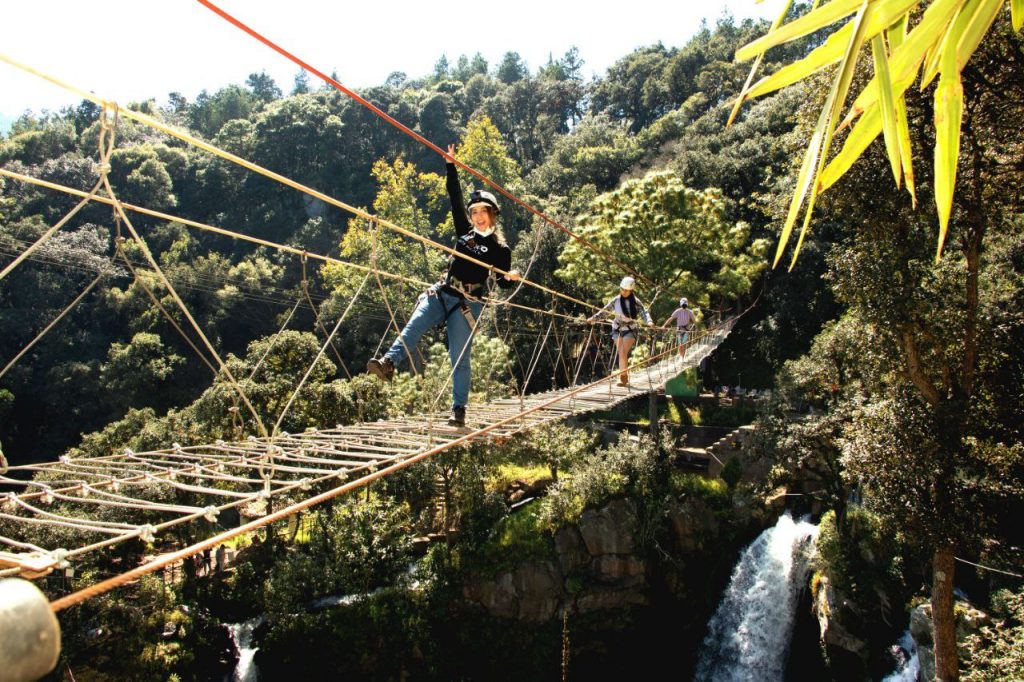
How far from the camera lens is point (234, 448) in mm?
3457

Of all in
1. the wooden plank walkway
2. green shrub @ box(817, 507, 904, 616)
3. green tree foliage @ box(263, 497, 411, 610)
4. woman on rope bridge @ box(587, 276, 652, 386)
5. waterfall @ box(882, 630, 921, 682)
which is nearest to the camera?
the wooden plank walkway

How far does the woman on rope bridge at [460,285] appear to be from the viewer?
3568 millimetres

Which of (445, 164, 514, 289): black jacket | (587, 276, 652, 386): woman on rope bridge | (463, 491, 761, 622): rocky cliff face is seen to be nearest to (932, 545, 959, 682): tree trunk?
(587, 276, 652, 386): woman on rope bridge

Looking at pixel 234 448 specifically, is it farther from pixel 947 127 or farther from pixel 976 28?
pixel 976 28

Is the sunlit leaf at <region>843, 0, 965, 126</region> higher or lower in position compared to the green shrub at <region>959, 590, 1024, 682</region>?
higher

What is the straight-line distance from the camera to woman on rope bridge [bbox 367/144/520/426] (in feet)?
11.7

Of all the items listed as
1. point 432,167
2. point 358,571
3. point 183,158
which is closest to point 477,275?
point 358,571

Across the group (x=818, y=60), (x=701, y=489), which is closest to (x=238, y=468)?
(x=701, y=489)

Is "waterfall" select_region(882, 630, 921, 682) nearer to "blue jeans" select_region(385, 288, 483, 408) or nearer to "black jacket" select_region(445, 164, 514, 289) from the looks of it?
"blue jeans" select_region(385, 288, 483, 408)

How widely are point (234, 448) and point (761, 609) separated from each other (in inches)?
365

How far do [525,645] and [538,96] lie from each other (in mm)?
28365

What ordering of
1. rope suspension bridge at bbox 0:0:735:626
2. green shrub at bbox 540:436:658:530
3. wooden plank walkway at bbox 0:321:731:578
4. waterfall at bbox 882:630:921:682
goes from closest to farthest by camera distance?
rope suspension bridge at bbox 0:0:735:626 → wooden plank walkway at bbox 0:321:731:578 → waterfall at bbox 882:630:921:682 → green shrub at bbox 540:436:658:530

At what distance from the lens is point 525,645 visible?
9.85m

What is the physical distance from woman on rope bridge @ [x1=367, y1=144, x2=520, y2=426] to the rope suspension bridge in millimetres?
115
